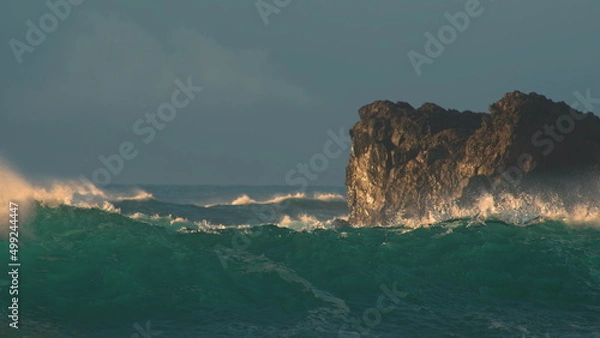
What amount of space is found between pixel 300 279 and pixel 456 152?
1117 cm

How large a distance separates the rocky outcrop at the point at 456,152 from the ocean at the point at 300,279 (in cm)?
314

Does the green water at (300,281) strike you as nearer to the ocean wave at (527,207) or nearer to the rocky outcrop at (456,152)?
the ocean wave at (527,207)

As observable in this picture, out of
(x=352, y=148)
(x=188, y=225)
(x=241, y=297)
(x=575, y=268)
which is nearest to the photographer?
(x=241, y=297)

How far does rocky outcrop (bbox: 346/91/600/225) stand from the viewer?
70.5 feet

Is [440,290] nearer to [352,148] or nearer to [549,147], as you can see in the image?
[549,147]

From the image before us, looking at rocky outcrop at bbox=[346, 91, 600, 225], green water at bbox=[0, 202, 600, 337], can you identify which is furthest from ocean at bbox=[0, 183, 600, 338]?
rocky outcrop at bbox=[346, 91, 600, 225]

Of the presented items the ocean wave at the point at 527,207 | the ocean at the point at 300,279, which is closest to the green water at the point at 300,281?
the ocean at the point at 300,279

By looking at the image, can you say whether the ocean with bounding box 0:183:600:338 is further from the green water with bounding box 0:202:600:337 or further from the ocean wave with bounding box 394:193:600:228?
the ocean wave with bounding box 394:193:600:228

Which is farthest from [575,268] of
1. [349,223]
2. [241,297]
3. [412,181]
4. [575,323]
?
[349,223]

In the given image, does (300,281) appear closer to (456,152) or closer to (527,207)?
(527,207)

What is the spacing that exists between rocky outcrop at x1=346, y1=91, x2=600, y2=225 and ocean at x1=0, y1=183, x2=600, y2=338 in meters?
3.14

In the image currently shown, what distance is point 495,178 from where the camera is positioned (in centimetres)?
2136

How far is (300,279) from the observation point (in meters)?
13.7

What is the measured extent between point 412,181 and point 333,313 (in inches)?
496
